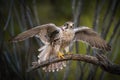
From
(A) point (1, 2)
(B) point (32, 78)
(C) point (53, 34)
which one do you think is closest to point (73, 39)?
(C) point (53, 34)

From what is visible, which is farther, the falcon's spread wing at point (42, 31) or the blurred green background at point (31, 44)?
the blurred green background at point (31, 44)

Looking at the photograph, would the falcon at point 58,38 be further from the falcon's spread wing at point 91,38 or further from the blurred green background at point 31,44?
the blurred green background at point 31,44

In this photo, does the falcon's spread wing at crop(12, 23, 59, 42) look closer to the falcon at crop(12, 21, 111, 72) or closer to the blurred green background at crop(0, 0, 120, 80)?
the falcon at crop(12, 21, 111, 72)

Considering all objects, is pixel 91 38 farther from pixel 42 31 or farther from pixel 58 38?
pixel 42 31

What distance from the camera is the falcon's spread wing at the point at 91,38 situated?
7270 millimetres

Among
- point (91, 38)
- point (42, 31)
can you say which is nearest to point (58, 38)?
point (42, 31)

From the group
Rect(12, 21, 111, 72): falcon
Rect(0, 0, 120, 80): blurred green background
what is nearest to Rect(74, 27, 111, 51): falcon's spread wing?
Rect(12, 21, 111, 72): falcon

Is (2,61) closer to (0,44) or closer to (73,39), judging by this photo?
(0,44)

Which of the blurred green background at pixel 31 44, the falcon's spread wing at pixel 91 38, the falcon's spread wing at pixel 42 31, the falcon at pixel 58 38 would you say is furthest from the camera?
the blurred green background at pixel 31 44

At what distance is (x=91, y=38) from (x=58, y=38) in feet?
1.73

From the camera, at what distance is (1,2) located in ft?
30.4

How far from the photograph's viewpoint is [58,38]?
277 inches

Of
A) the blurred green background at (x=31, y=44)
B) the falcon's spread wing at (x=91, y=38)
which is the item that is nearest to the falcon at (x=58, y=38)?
the falcon's spread wing at (x=91, y=38)

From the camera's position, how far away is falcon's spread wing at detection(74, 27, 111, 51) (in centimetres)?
727
